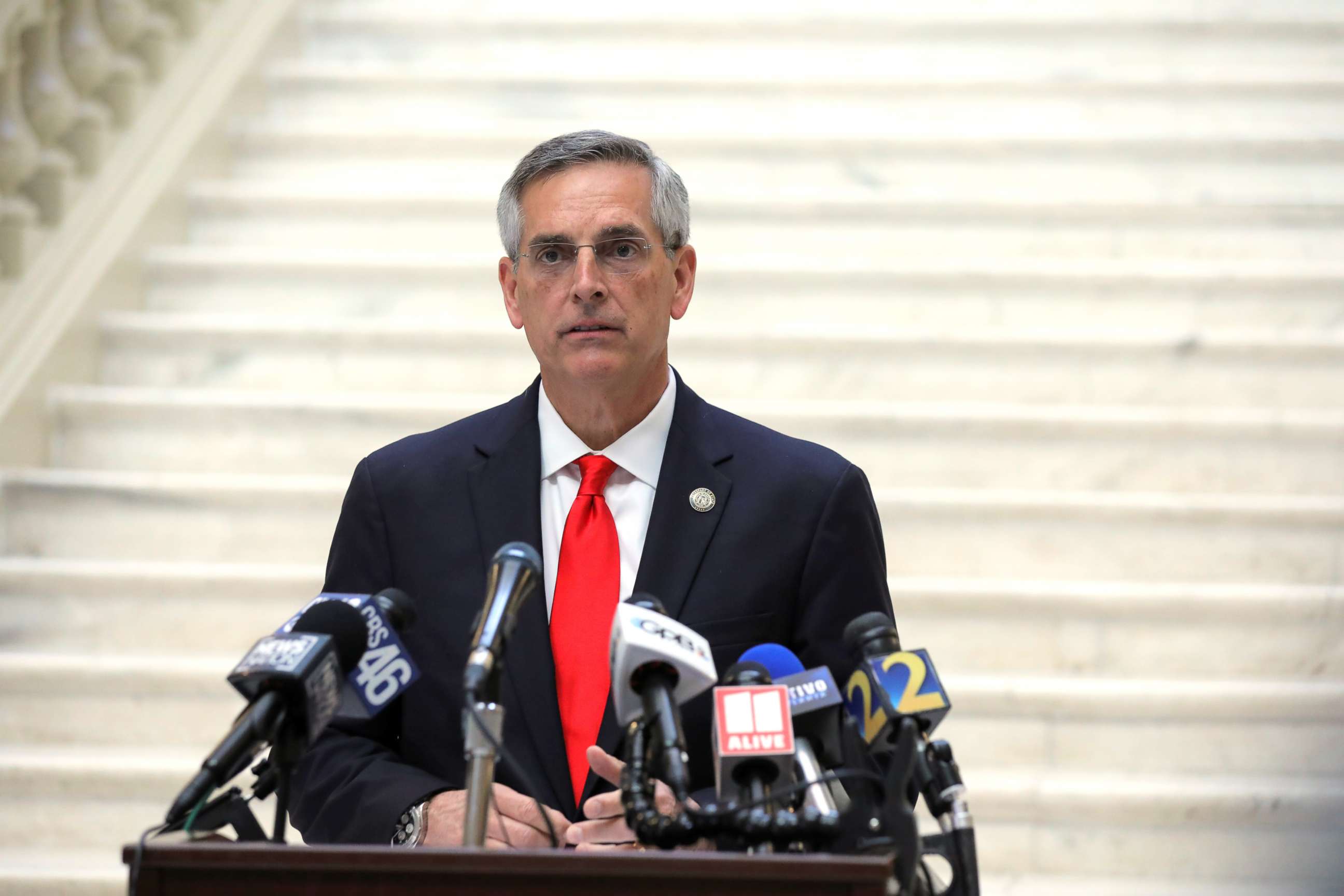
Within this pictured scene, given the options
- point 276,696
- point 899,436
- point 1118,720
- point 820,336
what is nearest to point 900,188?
point 820,336

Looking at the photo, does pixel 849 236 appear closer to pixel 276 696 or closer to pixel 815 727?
pixel 815 727

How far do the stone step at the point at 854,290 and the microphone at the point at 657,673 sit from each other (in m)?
3.20

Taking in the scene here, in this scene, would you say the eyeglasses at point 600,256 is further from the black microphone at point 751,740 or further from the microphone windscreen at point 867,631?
the black microphone at point 751,740

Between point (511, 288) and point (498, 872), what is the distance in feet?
4.28

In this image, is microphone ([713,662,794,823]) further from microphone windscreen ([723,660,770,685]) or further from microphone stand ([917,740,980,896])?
microphone stand ([917,740,980,896])

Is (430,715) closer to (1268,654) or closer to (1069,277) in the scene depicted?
(1268,654)

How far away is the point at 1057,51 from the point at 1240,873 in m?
3.13

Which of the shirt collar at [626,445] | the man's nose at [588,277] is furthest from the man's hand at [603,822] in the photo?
the man's nose at [588,277]

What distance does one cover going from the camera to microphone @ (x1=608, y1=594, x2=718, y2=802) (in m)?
1.51

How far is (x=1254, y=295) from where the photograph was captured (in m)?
4.74

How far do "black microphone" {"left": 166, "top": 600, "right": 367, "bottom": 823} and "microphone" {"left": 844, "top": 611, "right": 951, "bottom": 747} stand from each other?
0.59 metres

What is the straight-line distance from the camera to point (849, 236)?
5070 millimetres

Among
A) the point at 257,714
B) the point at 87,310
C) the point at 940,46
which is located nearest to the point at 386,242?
the point at 87,310

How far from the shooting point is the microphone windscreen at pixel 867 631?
1724 millimetres
